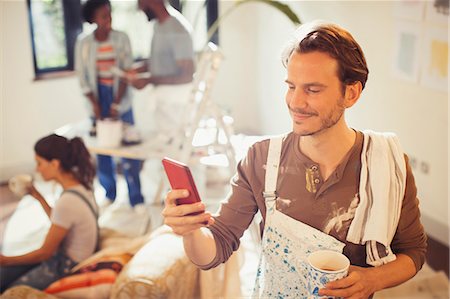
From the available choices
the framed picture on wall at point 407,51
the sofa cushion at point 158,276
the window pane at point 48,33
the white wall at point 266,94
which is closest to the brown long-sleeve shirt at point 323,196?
the sofa cushion at point 158,276

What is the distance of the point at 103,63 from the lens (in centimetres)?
317

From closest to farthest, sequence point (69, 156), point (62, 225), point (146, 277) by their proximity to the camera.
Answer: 1. point (146, 277)
2. point (62, 225)
3. point (69, 156)

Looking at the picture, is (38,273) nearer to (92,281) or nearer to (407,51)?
(92,281)

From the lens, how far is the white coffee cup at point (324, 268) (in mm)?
1037

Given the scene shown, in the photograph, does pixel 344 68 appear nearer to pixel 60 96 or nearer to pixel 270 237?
pixel 270 237

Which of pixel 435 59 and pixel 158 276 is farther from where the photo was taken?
pixel 435 59

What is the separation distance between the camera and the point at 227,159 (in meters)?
2.61

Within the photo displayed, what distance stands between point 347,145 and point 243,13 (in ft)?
11.3

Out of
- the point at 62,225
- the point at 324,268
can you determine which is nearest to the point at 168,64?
the point at 62,225

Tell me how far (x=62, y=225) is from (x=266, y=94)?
254cm

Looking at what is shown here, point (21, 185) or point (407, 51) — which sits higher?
point (407, 51)

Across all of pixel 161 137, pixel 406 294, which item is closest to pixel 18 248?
pixel 161 137

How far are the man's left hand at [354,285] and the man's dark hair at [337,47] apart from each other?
369 millimetres

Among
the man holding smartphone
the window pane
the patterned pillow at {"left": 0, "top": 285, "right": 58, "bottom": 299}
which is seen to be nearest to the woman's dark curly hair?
the patterned pillow at {"left": 0, "top": 285, "right": 58, "bottom": 299}
